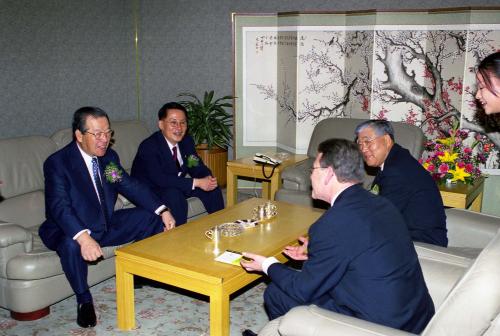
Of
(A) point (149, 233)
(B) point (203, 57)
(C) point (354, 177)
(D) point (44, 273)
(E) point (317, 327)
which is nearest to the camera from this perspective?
(E) point (317, 327)

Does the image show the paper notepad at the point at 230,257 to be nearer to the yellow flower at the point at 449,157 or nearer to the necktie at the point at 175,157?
the necktie at the point at 175,157

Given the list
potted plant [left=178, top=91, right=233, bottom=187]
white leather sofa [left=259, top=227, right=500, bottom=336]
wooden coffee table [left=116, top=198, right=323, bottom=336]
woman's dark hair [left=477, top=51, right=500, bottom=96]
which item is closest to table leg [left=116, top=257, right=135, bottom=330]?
wooden coffee table [left=116, top=198, right=323, bottom=336]

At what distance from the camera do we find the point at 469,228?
338 centimetres

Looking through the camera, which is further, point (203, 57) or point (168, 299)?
point (203, 57)

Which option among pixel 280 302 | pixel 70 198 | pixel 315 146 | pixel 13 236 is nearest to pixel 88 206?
pixel 70 198

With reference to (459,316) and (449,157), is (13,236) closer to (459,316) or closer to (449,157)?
(459,316)

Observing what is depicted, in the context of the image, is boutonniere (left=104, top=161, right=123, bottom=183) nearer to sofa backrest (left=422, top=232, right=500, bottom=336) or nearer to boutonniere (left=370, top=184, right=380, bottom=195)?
boutonniere (left=370, top=184, right=380, bottom=195)

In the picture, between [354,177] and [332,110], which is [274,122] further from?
[354,177]

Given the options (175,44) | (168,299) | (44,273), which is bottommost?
(168,299)

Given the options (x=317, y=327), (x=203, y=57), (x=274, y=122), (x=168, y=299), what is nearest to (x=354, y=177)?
(x=317, y=327)

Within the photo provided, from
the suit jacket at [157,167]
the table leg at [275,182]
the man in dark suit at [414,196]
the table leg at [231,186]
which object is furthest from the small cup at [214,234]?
the table leg at [231,186]

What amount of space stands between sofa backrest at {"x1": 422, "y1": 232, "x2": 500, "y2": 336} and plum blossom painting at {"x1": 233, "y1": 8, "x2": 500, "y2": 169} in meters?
3.36

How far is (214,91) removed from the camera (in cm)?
618

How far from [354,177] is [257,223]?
130cm
